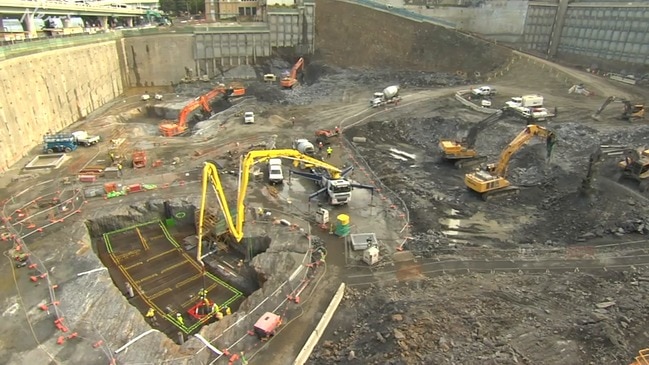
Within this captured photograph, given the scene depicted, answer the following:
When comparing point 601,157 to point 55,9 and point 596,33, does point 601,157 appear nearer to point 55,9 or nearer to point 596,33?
point 596,33

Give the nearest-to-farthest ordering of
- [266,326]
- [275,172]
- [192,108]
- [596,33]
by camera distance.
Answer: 1. [266,326]
2. [275,172]
3. [192,108]
4. [596,33]

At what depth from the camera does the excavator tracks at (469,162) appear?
122 feet

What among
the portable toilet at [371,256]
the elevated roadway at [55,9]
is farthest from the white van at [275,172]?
the elevated roadway at [55,9]

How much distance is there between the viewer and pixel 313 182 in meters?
34.2

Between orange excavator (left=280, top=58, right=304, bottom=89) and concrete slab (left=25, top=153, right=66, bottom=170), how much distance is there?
3139 centimetres

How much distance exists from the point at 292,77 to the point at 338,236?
1676 inches

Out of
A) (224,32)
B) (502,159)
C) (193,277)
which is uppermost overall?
(224,32)

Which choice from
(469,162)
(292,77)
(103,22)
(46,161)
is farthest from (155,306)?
→ (103,22)

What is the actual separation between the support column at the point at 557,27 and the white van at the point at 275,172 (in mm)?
58795

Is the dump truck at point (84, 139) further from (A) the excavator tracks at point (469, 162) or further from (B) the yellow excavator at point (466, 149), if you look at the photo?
(A) the excavator tracks at point (469, 162)

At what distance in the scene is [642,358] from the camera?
15.8 metres

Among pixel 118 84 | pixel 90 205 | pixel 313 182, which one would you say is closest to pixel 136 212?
pixel 90 205

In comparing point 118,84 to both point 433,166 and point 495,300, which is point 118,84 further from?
point 495,300

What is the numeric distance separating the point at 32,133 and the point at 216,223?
77.0 ft
